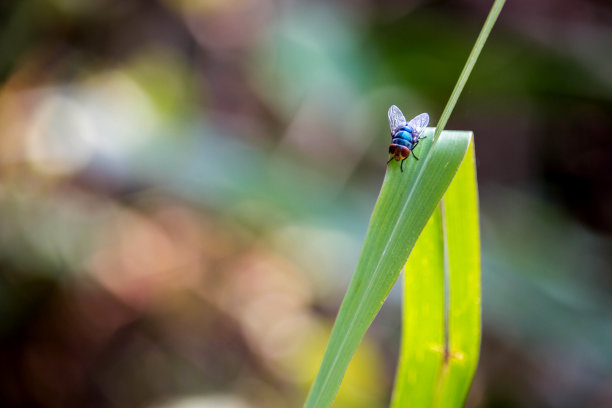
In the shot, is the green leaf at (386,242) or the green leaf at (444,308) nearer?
Answer: the green leaf at (386,242)

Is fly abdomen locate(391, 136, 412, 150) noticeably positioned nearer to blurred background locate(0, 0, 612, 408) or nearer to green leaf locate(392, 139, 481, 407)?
green leaf locate(392, 139, 481, 407)

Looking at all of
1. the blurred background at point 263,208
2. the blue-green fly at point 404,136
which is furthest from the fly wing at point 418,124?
the blurred background at point 263,208

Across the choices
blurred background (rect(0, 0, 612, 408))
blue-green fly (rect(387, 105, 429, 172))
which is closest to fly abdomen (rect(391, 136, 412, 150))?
blue-green fly (rect(387, 105, 429, 172))

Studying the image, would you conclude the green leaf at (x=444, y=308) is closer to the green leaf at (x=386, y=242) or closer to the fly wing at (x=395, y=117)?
the green leaf at (x=386, y=242)

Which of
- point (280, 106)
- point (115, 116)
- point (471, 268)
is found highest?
point (280, 106)

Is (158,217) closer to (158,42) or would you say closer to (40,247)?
(40,247)

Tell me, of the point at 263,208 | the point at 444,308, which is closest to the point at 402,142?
the point at 444,308

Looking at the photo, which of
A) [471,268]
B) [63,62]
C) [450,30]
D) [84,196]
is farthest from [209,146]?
[471,268]
